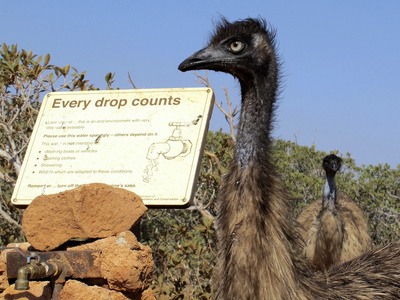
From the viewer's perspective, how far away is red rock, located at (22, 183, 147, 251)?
4.12m

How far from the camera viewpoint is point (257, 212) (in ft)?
10.9

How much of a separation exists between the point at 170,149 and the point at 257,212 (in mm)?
1253

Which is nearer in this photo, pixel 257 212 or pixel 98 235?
pixel 257 212

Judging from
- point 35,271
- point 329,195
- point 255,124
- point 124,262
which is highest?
point 329,195

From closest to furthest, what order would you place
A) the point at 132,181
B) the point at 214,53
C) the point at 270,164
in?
the point at 270,164 < the point at 214,53 < the point at 132,181

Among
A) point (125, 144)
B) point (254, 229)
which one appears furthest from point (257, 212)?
point (125, 144)

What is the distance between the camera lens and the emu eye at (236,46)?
3762 millimetres

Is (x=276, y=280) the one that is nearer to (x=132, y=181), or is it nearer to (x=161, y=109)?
(x=132, y=181)

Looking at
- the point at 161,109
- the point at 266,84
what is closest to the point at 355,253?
the point at 161,109

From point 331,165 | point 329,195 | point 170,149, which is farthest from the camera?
point 331,165

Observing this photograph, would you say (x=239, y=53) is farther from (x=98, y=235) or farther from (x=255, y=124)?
(x=98, y=235)

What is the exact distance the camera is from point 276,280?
3273 mm

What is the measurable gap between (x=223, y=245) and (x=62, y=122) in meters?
2.03

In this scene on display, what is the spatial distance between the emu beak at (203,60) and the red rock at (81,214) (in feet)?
3.22
